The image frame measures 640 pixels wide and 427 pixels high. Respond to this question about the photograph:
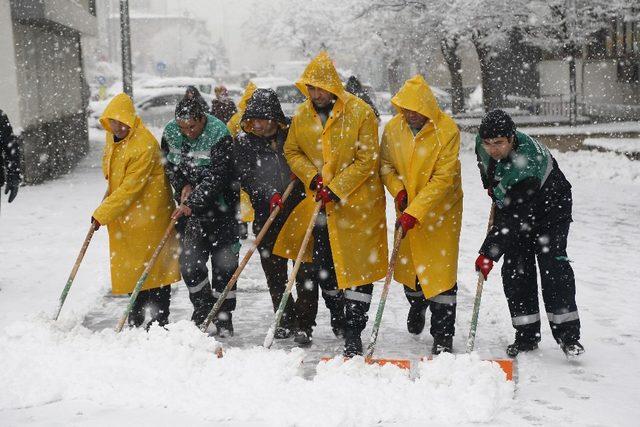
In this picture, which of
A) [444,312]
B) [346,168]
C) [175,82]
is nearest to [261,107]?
[346,168]

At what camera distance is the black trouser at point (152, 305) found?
5.73m

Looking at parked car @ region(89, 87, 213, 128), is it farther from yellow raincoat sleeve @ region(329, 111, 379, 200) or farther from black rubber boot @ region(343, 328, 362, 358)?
black rubber boot @ region(343, 328, 362, 358)

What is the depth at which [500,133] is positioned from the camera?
186 inches

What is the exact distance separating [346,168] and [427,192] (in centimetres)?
53

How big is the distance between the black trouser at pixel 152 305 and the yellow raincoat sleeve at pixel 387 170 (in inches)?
65.9

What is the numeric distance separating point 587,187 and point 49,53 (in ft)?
34.5

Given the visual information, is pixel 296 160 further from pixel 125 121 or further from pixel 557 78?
pixel 557 78

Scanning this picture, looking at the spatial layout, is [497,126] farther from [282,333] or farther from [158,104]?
[158,104]

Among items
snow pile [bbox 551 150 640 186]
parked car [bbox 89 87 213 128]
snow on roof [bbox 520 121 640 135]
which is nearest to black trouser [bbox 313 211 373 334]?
snow pile [bbox 551 150 640 186]

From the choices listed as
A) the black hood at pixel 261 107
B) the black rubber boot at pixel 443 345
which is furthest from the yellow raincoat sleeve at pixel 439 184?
the black hood at pixel 261 107

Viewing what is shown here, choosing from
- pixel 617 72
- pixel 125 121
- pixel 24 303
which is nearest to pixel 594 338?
pixel 125 121

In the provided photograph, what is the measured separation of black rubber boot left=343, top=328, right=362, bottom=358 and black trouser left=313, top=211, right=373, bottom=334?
3 centimetres

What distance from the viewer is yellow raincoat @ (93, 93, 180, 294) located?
17.8 feet

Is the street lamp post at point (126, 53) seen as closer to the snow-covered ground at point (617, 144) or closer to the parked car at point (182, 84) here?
the snow-covered ground at point (617, 144)
